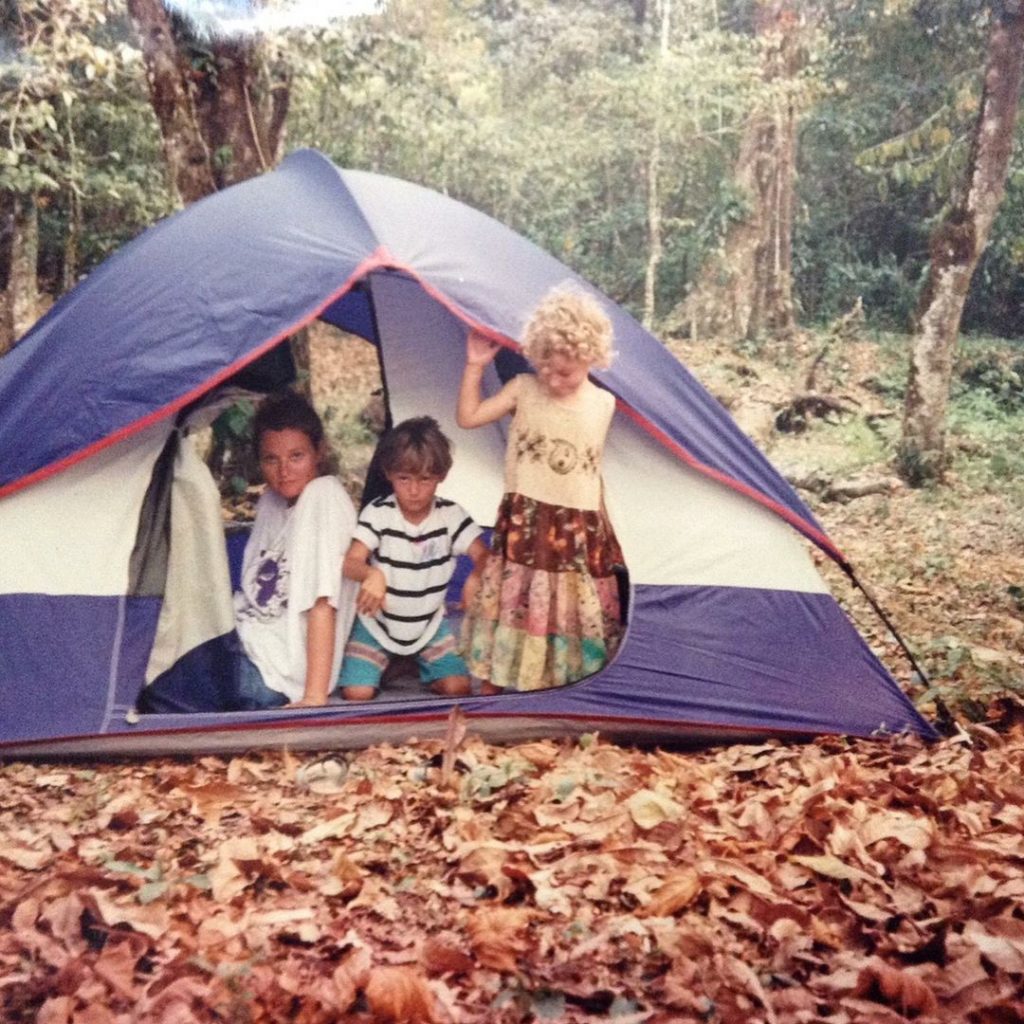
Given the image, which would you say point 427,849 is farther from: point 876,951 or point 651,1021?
point 876,951

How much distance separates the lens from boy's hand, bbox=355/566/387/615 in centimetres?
329

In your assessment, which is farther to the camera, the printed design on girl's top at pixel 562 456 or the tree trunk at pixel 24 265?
the tree trunk at pixel 24 265

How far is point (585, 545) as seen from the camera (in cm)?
326

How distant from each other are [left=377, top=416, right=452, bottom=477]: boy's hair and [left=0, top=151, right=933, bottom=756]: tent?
1.47ft

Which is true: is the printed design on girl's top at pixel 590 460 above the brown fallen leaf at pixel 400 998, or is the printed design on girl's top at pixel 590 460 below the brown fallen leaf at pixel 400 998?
above

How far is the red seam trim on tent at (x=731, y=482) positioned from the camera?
3137mm

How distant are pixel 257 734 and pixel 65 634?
58 cm

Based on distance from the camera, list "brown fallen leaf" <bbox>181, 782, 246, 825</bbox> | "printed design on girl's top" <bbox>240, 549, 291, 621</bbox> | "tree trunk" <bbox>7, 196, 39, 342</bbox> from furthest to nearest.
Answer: "tree trunk" <bbox>7, 196, 39, 342</bbox> → "printed design on girl's top" <bbox>240, 549, 291, 621</bbox> → "brown fallen leaf" <bbox>181, 782, 246, 825</bbox>

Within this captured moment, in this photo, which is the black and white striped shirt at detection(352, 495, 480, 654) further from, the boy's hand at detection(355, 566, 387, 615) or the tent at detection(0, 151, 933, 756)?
the tent at detection(0, 151, 933, 756)

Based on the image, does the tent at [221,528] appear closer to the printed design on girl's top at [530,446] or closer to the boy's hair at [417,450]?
the printed design on girl's top at [530,446]

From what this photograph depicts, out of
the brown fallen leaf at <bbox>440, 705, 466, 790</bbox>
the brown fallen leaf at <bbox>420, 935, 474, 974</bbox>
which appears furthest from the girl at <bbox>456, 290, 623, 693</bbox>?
the brown fallen leaf at <bbox>420, 935, 474, 974</bbox>

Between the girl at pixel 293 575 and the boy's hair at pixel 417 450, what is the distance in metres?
0.19

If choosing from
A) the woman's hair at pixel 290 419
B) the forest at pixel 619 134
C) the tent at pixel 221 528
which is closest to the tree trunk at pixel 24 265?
the forest at pixel 619 134

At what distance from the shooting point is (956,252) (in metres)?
4.91
